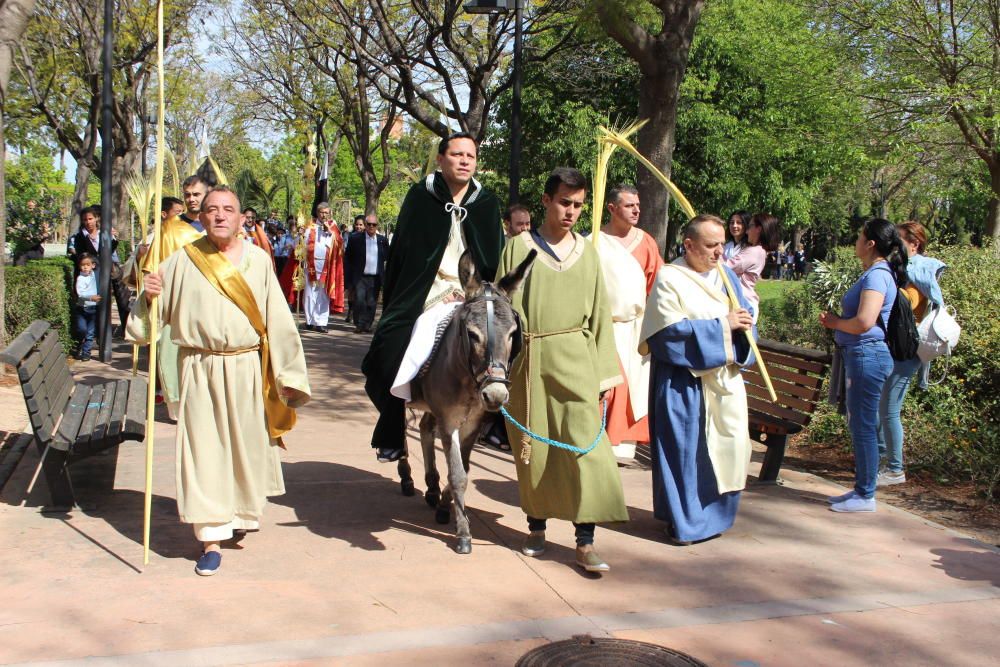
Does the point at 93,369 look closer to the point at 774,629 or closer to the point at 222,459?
the point at 222,459

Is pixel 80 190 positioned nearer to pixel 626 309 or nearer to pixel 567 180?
pixel 626 309

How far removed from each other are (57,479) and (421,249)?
2.67m

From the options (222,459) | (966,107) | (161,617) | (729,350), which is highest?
(966,107)

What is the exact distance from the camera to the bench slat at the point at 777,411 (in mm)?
7220

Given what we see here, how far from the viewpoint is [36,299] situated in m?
11.8

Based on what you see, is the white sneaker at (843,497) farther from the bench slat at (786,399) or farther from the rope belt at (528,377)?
the rope belt at (528,377)

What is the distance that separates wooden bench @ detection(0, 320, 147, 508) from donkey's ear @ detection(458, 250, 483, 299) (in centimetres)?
270

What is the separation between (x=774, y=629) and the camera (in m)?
4.63

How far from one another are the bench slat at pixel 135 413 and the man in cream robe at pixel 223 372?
3.73ft

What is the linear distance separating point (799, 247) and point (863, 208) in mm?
4362

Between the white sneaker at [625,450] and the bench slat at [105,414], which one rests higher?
the bench slat at [105,414]

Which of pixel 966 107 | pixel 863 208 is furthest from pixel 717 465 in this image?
pixel 863 208

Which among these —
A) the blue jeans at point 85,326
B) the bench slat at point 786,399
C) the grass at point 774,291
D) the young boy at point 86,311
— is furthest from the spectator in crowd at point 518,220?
the grass at point 774,291

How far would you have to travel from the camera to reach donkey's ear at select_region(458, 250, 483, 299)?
4988mm
